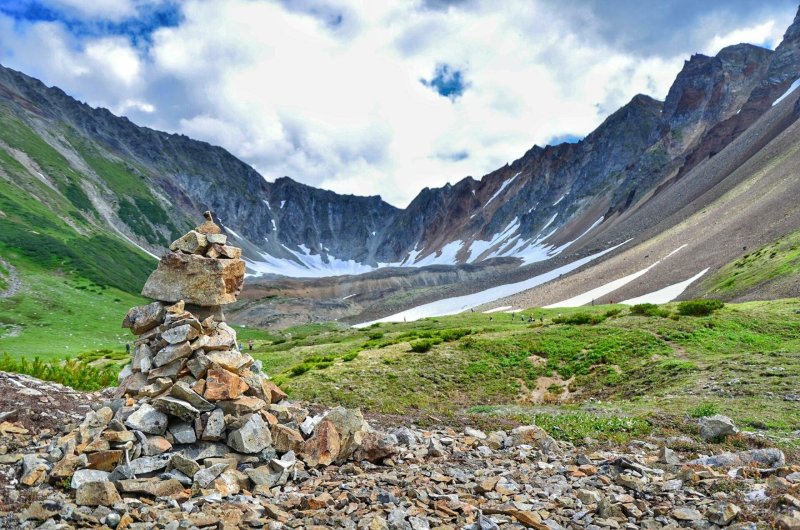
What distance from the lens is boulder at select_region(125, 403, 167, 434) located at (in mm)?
13789

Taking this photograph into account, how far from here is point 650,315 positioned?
3978 cm

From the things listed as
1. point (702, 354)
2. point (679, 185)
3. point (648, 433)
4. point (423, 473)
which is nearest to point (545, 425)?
point (648, 433)

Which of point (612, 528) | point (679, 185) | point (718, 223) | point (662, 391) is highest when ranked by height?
point (679, 185)

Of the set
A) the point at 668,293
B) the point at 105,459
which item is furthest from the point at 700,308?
the point at 105,459

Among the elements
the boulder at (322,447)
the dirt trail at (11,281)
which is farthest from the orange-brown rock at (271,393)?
the dirt trail at (11,281)

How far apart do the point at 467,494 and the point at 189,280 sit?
40.8 ft

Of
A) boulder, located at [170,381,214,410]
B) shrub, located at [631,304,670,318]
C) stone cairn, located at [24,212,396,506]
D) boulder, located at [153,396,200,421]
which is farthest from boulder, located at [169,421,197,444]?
shrub, located at [631,304,670,318]

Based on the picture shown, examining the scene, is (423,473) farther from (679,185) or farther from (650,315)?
(679,185)

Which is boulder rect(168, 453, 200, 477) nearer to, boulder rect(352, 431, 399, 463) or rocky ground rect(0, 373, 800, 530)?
rocky ground rect(0, 373, 800, 530)

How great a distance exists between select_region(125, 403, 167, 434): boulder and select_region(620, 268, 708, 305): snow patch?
72.5 meters

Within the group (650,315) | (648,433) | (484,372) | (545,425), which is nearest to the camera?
(648,433)

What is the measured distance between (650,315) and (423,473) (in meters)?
33.6

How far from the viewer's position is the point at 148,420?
14.0 m

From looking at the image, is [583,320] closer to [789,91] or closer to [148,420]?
[148,420]
